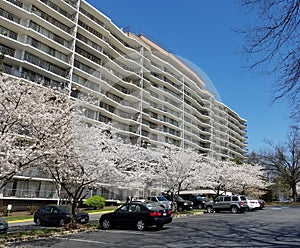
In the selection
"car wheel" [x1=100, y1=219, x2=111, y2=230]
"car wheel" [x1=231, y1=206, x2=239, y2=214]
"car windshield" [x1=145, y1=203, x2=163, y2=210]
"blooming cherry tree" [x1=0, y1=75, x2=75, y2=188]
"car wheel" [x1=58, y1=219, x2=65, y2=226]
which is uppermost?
"blooming cherry tree" [x1=0, y1=75, x2=75, y2=188]

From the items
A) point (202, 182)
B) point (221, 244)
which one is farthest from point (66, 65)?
point (221, 244)

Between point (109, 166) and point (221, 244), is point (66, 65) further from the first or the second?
point (221, 244)

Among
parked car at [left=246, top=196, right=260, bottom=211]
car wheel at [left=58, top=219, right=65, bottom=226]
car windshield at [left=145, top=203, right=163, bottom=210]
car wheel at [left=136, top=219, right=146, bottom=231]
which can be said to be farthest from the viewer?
parked car at [left=246, top=196, right=260, bottom=211]

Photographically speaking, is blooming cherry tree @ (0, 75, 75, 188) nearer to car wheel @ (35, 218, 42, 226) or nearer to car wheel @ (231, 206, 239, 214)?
car wheel @ (35, 218, 42, 226)

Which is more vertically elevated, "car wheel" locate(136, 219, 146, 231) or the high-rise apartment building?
the high-rise apartment building

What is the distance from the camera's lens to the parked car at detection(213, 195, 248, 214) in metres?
28.8

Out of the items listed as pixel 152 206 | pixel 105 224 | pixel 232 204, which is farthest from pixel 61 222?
pixel 232 204

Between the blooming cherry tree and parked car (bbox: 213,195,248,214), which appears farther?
parked car (bbox: 213,195,248,214)

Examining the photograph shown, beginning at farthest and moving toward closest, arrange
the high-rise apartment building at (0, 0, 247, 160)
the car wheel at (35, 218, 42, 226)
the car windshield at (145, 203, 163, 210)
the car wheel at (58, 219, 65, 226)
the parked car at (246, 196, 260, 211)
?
the high-rise apartment building at (0, 0, 247, 160)
the parked car at (246, 196, 260, 211)
the car wheel at (35, 218, 42, 226)
the car wheel at (58, 219, 65, 226)
the car windshield at (145, 203, 163, 210)

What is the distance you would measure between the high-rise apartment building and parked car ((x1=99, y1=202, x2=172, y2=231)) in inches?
355

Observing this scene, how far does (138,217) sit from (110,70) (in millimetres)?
39999

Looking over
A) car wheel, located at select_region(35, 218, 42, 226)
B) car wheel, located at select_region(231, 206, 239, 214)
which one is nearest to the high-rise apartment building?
car wheel, located at select_region(35, 218, 42, 226)

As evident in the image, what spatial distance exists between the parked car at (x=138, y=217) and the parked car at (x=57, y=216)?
142 inches

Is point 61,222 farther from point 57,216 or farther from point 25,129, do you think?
point 25,129
